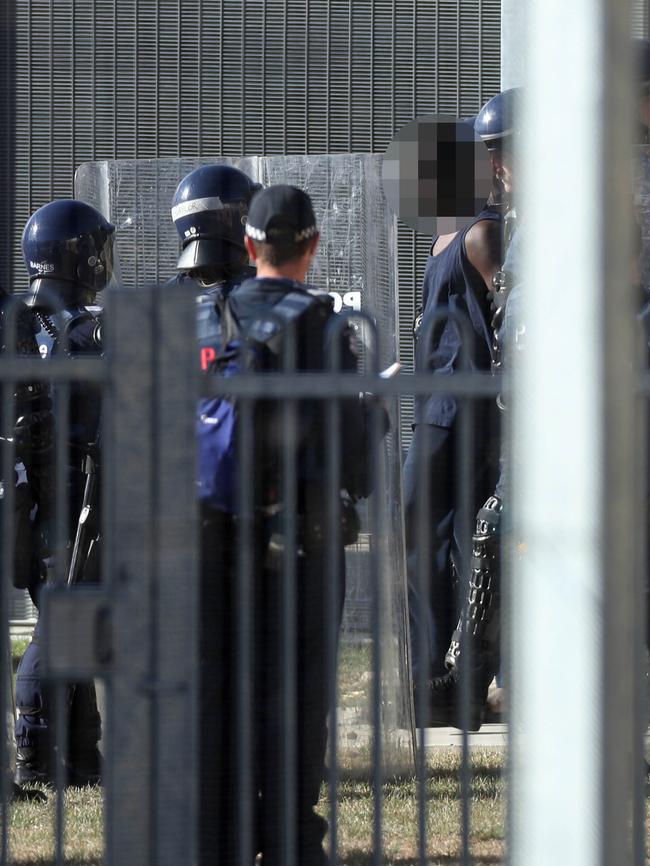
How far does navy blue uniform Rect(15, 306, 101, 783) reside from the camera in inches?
174

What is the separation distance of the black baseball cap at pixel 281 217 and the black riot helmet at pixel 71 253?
4.82 feet

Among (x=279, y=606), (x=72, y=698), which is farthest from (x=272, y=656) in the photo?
(x=72, y=698)

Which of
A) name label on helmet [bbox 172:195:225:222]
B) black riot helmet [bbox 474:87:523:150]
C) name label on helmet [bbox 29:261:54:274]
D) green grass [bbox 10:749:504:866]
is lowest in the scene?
green grass [bbox 10:749:504:866]

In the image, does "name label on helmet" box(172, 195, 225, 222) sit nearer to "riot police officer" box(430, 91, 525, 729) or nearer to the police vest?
"riot police officer" box(430, 91, 525, 729)

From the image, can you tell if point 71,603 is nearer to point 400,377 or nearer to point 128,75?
point 400,377

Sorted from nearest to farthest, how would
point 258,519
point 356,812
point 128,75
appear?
point 258,519 → point 356,812 → point 128,75

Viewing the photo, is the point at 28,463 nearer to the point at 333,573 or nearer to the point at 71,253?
the point at 71,253

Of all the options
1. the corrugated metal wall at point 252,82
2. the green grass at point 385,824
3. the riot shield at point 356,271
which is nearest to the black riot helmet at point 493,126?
the riot shield at point 356,271

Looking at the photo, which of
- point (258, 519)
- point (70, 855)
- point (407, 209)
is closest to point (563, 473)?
point (258, 519)

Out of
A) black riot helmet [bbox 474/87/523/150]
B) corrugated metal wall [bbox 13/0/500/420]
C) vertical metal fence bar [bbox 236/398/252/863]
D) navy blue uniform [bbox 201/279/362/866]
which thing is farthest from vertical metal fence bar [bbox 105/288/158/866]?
corrugated metal wall [bbox 13/0/500/420]

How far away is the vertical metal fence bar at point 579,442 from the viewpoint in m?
1.66

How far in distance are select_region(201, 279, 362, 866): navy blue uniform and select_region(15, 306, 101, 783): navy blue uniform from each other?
1329mm

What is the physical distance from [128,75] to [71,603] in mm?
7646

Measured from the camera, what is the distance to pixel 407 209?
15.9 feet
